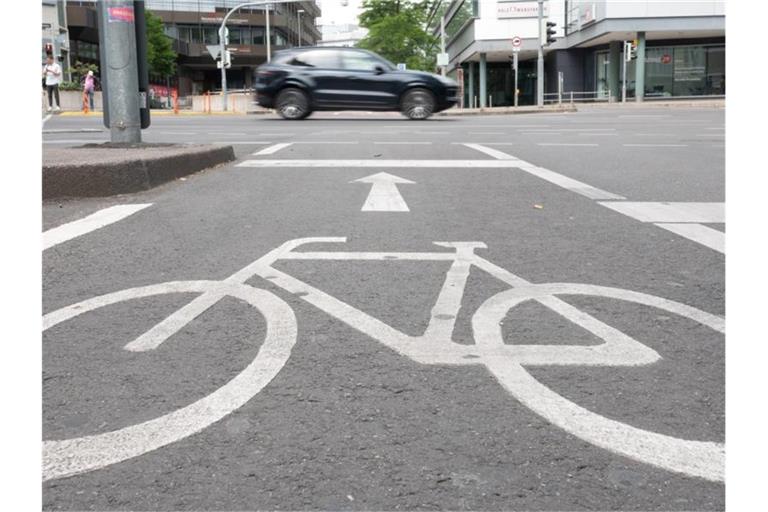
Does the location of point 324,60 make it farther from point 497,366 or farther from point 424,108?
point 497,366

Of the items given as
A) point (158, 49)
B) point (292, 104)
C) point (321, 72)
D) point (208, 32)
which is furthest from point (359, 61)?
point (208, 32)

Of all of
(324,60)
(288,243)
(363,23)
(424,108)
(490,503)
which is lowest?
(490,503)

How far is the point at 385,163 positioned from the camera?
9562mm

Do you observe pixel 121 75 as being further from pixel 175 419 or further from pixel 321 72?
pixel 321 72

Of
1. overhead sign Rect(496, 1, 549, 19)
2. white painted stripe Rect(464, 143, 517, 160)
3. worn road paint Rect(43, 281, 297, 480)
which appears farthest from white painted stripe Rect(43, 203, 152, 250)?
overhead sign Rect(496, 1, 549, 19)

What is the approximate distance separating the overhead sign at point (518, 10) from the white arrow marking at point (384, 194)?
42.8 meters

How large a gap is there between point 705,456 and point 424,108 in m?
19.1

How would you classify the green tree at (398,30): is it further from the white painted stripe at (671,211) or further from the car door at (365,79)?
the white painted stripe at (671,211)

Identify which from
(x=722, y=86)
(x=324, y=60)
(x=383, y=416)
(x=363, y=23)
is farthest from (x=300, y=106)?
(x=363, y=23)

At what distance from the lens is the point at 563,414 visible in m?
2.37

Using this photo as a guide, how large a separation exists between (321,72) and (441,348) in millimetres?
18179

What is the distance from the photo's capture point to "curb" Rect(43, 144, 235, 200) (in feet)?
21.5

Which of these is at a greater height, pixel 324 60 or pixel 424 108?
pixel 324 60

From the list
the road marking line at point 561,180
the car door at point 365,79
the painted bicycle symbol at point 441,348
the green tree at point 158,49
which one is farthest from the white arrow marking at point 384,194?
the green tree at point 158,49
